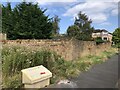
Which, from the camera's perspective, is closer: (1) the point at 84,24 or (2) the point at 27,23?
(2) the point at 27,23

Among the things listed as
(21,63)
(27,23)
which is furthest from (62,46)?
(27,23)

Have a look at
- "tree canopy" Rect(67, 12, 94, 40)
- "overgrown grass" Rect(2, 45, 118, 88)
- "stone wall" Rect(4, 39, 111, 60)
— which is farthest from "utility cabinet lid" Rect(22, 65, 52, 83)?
"tree canopy" Rect(67, 12, 94, 40)

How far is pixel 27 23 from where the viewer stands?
18.8 m

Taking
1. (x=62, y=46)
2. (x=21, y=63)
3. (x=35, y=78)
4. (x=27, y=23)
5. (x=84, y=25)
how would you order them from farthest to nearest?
(x=84, y=25) < (x=27, y=23) < (x=62, y=46) < (x=21, y=63) < (x=35, y=78)

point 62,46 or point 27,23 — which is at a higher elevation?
point 27,23

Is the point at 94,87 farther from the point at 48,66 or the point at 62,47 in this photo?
the point at 62,47

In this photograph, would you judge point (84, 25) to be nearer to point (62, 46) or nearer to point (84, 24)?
point (84, 24)

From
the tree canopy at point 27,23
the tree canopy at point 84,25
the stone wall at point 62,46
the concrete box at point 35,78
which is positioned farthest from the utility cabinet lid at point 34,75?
the tree canopy at point 84,25

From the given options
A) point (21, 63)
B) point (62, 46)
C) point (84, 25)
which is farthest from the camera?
point (84, 25)

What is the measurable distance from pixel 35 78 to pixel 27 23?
13723 mm

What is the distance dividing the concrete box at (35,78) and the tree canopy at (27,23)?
1276 cm

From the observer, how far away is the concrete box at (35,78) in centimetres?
548

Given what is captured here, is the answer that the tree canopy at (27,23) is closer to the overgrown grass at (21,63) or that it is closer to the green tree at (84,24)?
the overgrown grass at (21,63)

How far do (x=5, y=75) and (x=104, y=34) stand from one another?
54.8 m
